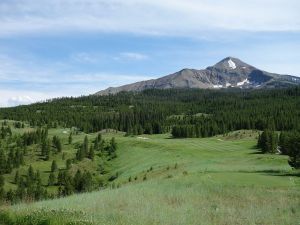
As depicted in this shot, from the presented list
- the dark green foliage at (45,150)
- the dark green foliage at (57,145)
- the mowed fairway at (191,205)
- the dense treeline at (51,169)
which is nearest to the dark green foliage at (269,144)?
the dense treeline at (51,169)

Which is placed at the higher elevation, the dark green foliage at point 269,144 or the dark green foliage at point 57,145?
the dark green foliage at point 269,144

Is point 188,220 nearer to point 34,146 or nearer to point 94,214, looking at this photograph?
point 94,214

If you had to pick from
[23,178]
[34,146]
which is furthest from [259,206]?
[34,146]

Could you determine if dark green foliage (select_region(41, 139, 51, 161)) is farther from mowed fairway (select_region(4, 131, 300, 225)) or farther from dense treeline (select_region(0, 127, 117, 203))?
mowed fairway (select_region(4, 131, 300, 225))

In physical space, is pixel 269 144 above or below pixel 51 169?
above

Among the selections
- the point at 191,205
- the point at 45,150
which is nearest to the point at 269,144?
the point at 191,205

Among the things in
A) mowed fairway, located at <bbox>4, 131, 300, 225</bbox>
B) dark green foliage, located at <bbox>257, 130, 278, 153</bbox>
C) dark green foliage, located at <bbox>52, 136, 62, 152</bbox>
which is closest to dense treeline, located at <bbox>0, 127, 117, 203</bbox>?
dark green foliage, located at <bbox>52, 136, 62, 152</bbox>

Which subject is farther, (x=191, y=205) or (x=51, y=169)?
(x=51, y=169)

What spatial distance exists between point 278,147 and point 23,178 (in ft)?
218

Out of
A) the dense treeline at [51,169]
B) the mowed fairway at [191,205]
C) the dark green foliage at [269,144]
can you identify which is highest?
the mowed fairway at [191,205]

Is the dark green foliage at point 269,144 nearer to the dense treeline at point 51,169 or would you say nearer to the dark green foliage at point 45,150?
the dense treeline at point 51,169

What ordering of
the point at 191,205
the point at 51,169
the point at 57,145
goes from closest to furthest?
the point at 191,205 → the point at 51,169 → the point at 57,145

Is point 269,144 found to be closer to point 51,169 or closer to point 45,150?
point 51,169

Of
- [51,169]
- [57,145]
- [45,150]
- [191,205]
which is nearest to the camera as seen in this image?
[191,205]
